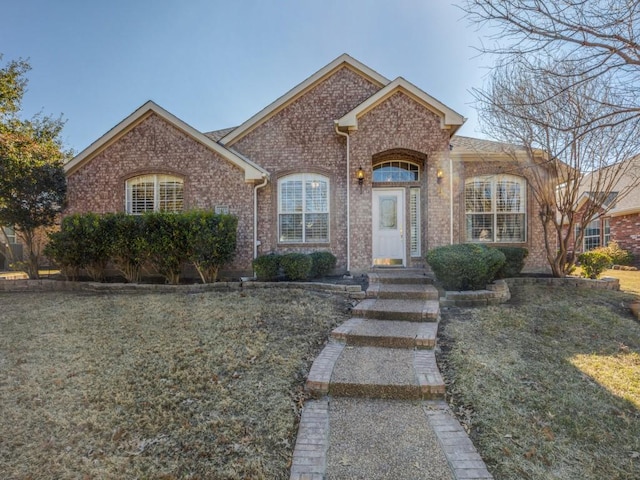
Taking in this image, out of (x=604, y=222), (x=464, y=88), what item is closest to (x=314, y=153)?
(x=464, y=88)

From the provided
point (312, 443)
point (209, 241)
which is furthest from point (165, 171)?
point (312, 443)

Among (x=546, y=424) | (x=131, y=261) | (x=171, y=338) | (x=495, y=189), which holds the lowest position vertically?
(x=546, y=424)

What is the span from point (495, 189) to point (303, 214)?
20.9 ft

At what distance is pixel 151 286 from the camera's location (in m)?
8.59

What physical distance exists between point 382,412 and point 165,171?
948 centimetres

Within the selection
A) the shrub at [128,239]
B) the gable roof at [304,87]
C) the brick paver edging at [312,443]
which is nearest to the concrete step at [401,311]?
the brick paver edging at [312,443]

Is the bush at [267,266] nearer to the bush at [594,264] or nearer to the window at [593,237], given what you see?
the bush at [594,264]

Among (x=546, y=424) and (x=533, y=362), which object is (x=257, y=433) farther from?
(x=533, y=362)

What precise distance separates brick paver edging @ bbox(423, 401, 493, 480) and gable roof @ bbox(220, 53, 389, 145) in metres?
9.54

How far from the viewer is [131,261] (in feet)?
29.0

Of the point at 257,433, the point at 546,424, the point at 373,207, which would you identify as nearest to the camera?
the point at 257,433

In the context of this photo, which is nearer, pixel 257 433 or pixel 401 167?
pixel 257 433

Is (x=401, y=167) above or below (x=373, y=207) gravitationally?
above

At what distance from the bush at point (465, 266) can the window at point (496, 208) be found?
3087mm
